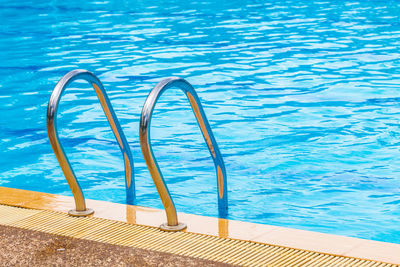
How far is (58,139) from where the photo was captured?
352cm

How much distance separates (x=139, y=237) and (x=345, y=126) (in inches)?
154

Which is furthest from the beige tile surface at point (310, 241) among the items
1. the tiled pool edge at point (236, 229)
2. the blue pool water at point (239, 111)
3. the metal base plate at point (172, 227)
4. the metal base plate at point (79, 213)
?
the blue pool water at point (239, 111)

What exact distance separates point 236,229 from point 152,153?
2.06 feet

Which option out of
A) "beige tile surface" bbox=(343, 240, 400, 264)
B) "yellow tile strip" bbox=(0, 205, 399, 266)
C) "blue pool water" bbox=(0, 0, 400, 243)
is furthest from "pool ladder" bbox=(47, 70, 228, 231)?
"blue pool water" bbox=(0, 0, 400, 243)

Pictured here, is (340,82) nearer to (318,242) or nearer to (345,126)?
(345,126)

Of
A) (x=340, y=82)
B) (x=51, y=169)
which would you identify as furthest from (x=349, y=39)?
(x=51, y=169)

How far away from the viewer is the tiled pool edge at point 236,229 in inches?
128

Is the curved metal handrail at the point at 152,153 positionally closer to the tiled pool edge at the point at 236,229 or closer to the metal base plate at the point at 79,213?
the tiled pool edge at the point at 236,229

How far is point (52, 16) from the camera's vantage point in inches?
586

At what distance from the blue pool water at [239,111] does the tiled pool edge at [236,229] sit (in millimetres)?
1302

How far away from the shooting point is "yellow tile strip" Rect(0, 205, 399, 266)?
3.12m

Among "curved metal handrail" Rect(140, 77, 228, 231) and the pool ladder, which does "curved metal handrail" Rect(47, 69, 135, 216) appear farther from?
"curved metal handrail" Rect(140, 77, 228, 231)

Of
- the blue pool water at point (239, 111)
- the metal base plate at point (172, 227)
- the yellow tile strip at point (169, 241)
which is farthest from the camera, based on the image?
the blue pool water at point (239, 111)

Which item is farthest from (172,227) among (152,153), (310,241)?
(310,241)
